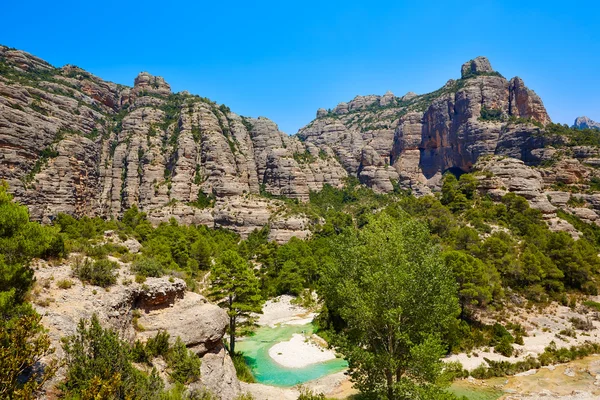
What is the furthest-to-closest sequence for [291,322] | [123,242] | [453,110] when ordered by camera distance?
[453,110] < [291,322] < [123,242]

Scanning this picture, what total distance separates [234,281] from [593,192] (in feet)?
267

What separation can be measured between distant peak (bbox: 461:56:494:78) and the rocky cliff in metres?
0.50

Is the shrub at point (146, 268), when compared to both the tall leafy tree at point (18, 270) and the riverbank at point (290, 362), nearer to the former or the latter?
the tall leafy tree at point (18, 270)

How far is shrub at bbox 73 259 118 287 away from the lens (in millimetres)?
17016

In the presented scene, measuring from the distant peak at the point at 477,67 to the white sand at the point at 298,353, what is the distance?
438 ft

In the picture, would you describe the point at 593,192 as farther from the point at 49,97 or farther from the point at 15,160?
the point at 49,97

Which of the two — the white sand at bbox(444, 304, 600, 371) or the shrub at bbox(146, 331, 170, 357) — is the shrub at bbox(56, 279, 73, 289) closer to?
the shrub at bbox(146, 331, 170, 357)

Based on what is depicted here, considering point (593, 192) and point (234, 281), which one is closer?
point (234, 281)

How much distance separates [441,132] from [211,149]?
8558cm

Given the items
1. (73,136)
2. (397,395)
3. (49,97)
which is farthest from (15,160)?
(397,395)

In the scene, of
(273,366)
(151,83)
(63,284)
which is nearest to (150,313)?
(63,284)

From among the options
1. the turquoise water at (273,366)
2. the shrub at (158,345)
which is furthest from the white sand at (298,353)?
the shrub at (158,345)

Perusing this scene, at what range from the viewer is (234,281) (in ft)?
90.8

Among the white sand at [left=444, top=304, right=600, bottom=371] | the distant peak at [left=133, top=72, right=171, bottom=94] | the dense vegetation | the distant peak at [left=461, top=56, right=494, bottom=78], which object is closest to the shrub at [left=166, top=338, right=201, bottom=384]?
the dense vegetation
